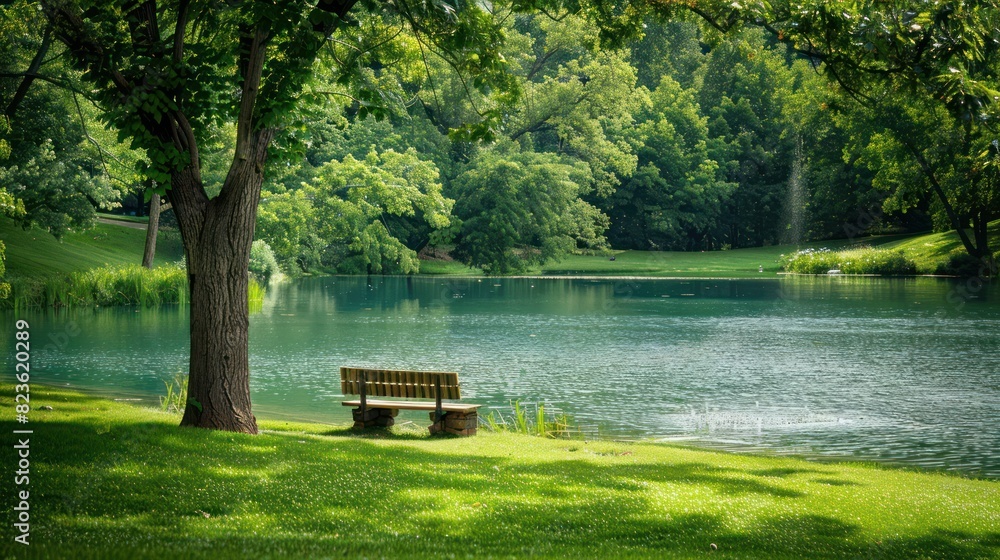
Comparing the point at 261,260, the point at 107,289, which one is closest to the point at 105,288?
the point at 107,289

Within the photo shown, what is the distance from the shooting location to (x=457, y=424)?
1263cm

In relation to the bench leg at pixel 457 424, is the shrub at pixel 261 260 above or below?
above

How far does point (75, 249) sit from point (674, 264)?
42808 mm

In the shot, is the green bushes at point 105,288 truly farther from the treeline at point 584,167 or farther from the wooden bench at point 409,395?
the wooden bench at point 409,395

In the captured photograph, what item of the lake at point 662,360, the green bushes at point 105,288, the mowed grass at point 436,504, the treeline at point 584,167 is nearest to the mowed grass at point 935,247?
the treeline at point 584,167

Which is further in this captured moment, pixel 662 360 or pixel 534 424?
pixel 662 360

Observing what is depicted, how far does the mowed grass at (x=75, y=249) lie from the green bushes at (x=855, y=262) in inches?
1468

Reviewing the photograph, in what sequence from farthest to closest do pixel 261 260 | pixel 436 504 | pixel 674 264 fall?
1. pixel 674 264
2. pixel 261 260
3. pixel 436 504

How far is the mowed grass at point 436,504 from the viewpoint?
20.8 feet

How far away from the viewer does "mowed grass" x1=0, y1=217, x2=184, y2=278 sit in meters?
35.0

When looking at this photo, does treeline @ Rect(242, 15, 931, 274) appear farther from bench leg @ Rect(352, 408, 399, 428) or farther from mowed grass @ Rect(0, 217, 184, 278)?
bench leg @ Rect(352, 408, 399, 428)

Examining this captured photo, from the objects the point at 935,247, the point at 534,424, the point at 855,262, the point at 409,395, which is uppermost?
the point at 935,247

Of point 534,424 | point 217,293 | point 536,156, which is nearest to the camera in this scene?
point 217,293

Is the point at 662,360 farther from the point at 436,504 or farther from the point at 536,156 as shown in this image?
the point at 536,156
